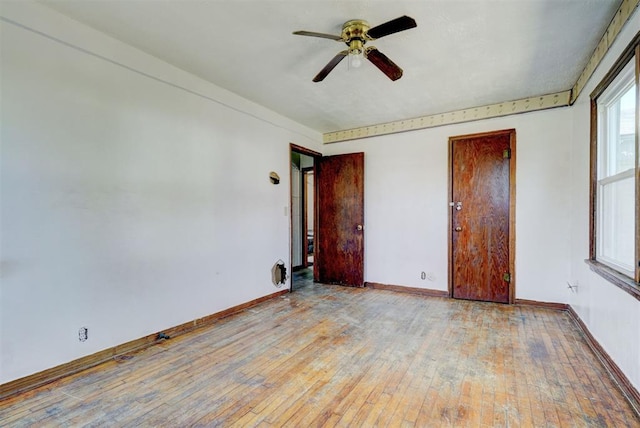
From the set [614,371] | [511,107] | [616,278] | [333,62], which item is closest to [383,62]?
[333,62]

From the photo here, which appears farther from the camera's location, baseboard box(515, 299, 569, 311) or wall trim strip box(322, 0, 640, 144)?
baseboard box(515, 299, 569, 311)

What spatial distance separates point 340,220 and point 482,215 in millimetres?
2068

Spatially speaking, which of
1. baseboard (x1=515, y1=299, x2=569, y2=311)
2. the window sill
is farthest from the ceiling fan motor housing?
baseboard (x1=515, y1=299, x2=569, y2=311)

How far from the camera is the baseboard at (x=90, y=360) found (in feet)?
6.49

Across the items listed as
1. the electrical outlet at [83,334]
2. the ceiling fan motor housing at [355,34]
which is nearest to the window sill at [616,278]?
the ceiling fan motor housing at [355,34]

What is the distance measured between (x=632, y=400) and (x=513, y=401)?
2.30ft

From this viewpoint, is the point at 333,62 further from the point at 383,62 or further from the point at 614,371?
the point at 614,371

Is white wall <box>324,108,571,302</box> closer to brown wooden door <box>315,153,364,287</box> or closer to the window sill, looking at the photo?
brown wooden door <box>315,153,364,287</box>

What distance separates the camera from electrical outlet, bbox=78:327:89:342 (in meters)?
2.29

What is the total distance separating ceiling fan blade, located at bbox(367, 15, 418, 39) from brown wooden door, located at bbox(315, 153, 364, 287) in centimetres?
280

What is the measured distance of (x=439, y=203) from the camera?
428cm

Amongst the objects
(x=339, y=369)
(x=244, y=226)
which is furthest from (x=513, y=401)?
(x=244, y=226)

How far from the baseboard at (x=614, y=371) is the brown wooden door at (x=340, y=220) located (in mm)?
2724

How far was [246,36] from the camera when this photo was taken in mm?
2402
